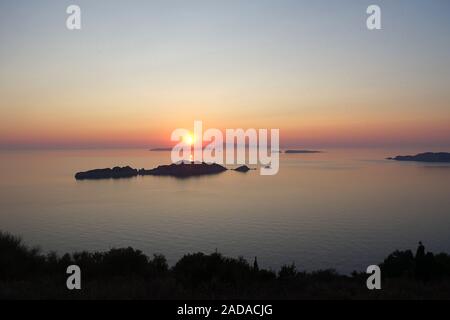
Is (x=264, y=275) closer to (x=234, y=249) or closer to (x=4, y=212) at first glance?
(x=234, y=249)

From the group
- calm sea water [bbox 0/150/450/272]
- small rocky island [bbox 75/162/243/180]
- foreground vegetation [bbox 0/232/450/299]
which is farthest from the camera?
small rocky island [bbox 75/162/243/180]

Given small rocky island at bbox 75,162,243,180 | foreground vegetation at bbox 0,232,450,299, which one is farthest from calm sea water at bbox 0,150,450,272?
small rocky island at bbox 75,162,243,180

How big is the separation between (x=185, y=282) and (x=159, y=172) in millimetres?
162136

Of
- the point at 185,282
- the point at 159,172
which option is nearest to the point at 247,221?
the point at 185,282

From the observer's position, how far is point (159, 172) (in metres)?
170

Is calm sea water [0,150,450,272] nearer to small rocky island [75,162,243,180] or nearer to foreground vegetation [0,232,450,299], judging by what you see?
foreground vegetation [0,232,450,299]

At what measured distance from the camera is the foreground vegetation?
30.7 feet

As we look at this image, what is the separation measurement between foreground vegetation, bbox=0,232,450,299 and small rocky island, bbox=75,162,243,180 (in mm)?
135622

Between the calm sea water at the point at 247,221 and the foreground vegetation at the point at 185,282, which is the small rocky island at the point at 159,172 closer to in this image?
the calm sea water at the point at 247,221

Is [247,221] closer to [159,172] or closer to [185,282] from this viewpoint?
[185,282]

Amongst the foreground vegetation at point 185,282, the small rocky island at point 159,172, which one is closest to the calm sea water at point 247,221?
the foreground vegetation at point 185,282

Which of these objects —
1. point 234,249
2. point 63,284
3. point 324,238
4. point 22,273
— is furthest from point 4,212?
point 63,284

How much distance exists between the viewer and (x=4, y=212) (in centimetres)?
7075

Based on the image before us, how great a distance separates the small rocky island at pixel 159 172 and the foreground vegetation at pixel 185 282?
135622 mm
